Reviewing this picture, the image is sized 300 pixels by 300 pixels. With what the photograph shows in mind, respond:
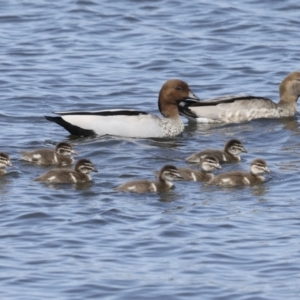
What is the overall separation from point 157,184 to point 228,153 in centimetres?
184

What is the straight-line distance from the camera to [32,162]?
13125 mm

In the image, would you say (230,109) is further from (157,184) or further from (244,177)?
(157,184)

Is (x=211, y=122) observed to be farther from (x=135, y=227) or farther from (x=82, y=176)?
(x=135, y=227)

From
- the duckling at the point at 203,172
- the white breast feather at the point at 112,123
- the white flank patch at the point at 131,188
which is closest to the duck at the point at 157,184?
the white flank patch at the point at 131,188

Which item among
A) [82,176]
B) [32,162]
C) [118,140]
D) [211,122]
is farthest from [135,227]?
[211,122]

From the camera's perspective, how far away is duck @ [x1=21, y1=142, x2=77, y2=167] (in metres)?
13.1

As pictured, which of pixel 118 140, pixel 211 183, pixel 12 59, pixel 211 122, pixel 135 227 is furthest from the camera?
pixel 12 59

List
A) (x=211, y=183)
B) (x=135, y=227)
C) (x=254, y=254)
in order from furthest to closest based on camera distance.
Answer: (x=211, y=183) → (x=135, y=227) → (x=254, y=254)

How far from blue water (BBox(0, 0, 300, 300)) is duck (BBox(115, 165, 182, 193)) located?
0.35 feet

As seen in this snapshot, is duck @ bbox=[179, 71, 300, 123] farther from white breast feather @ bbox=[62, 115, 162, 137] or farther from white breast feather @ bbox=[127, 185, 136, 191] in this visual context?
white breast feather @ bbox=[127, 185, 136, 191]

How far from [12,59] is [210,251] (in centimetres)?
1081

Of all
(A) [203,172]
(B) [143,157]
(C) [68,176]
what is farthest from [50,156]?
(A) [203,172]

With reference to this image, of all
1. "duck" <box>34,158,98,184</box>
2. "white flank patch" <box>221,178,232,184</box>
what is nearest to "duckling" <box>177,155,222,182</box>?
"white flank patch" <box>221,178,232,184</box>

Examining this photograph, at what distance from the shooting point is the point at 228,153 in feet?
44.5
